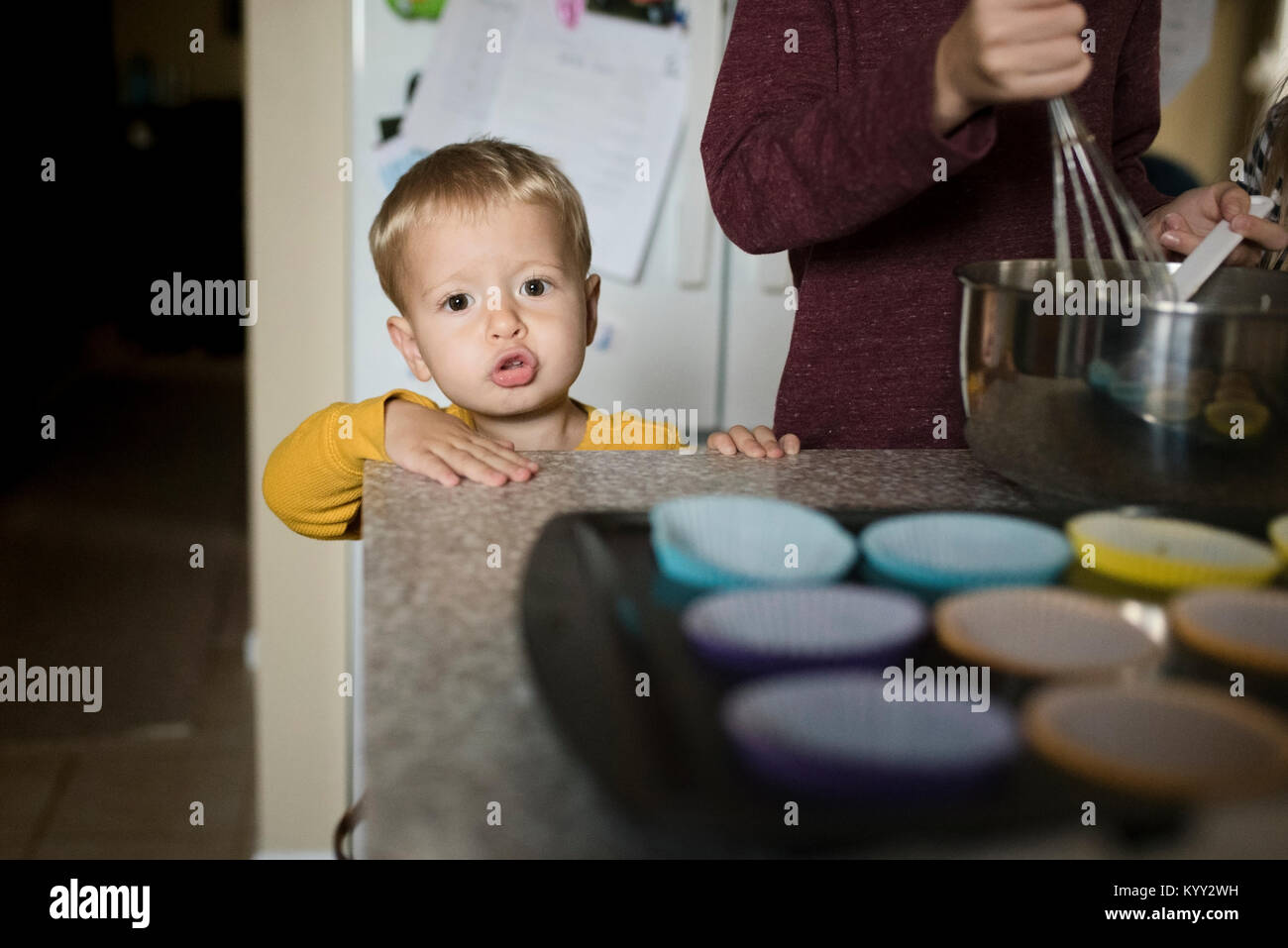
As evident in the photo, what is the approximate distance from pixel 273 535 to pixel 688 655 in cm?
150

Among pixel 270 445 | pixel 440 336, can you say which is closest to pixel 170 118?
pixel 270 445

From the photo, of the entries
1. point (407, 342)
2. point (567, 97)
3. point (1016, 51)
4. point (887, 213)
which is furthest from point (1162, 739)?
point (567, 97)

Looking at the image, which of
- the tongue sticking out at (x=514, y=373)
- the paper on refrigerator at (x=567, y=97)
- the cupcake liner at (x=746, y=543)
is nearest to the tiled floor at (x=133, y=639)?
the paper on refrigerator at (x=567, y=97)

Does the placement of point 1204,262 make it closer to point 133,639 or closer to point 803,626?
point 803,626

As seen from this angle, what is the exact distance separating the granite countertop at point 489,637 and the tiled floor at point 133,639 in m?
1.40

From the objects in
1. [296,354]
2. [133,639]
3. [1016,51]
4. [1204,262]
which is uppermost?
[1016,51]

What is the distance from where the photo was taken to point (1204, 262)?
715 mm

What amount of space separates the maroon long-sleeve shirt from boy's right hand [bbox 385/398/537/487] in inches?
9.9

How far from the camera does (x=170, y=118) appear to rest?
5.33 metres

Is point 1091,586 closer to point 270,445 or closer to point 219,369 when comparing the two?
point 270,445

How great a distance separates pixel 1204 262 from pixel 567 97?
45.5 inches

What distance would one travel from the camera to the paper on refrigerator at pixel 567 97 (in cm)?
166

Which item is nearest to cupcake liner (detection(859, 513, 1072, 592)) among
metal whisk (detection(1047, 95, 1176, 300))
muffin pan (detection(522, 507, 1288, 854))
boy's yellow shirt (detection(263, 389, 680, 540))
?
muffin pan (detection(522, 507, 1288, 854))

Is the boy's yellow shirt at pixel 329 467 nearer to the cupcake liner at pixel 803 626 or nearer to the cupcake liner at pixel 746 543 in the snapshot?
the cupcake liner at pixel 746 543
